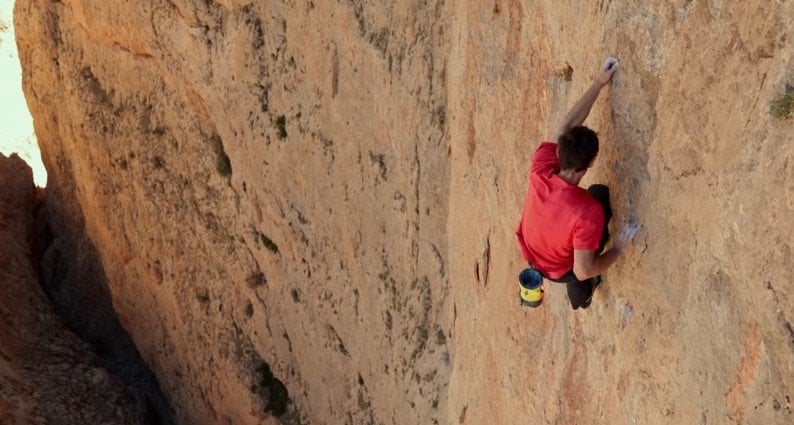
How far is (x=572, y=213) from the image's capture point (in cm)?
386

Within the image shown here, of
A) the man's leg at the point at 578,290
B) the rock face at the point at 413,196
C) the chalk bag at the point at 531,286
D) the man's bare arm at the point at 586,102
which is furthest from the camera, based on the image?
the chalk bag at the point at 531,286

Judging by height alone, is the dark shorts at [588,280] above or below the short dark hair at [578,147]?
below

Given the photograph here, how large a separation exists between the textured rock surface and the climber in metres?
7.74

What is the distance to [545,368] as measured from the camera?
5.22 m

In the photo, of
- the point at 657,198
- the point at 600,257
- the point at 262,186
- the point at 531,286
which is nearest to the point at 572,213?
the point at 600,257

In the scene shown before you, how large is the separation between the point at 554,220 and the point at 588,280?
57 cm

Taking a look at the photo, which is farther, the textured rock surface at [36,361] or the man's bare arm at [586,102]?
the textured rock surface at [36,361]

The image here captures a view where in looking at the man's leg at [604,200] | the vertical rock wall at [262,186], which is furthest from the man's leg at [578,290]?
the vertical rock wall at [262,186]

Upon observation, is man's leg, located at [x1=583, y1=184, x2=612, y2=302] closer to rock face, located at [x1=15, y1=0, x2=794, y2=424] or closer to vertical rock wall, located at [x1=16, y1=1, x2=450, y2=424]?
rock face, located at [x1=15, y1=0, x2=794, y2=424]

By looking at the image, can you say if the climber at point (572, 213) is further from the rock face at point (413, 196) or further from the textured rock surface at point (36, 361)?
the textured rock surface at point (36, 361)

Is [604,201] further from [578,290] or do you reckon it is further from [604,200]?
[578,290]

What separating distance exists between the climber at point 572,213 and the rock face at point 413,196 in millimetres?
110

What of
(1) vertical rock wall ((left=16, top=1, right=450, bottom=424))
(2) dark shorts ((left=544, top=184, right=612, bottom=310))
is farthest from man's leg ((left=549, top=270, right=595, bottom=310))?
(1) vertical rock wall ((left=16, top=1, right=450, bottom=424))

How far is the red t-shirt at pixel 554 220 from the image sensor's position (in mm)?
3824
